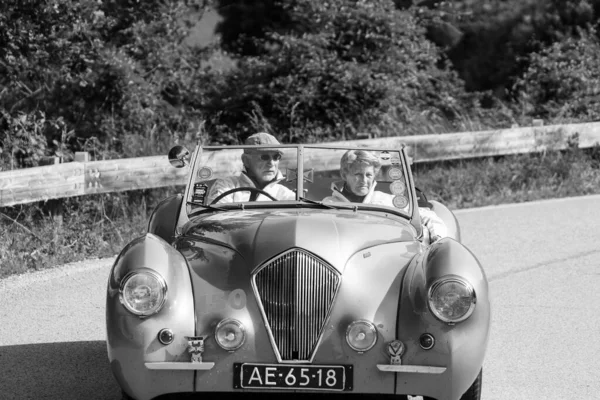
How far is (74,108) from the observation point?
1457cm

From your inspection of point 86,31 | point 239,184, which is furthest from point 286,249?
point 86,31

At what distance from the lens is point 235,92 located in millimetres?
16656

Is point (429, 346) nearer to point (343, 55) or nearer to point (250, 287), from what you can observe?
point (250, 287)

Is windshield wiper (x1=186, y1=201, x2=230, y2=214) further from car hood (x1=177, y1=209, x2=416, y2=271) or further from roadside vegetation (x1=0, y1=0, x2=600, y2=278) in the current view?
roadside vegetation (x1=0, y1=0, x2=600, y2=278)

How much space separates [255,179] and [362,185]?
0.65 meters

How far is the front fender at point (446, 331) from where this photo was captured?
475 cm

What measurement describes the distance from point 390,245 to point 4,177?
435cm

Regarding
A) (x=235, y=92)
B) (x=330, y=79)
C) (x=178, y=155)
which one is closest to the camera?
(x=178, y=155)

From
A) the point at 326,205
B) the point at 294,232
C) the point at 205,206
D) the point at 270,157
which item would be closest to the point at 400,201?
the point at 326,205

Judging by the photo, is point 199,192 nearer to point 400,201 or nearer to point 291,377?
point 400,201

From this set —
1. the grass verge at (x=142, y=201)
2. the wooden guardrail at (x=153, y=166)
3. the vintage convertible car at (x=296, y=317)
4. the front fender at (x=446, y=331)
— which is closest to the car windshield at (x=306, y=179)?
the wooden guardrail at (x=153, y=166)

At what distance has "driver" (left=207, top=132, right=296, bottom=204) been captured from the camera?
20.0 feet

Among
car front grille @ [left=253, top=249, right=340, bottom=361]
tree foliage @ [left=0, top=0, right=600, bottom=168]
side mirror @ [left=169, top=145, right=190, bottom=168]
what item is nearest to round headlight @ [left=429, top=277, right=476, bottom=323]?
car front grille @ [left=253, top=249, right=340, bottom=361]

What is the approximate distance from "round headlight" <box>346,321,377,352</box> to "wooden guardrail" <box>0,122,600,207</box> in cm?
184
